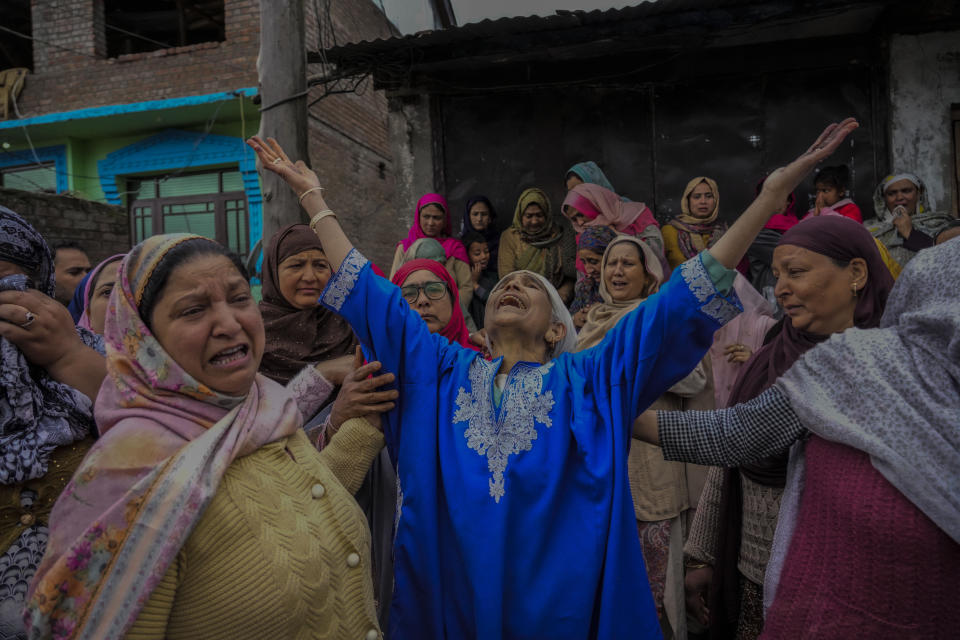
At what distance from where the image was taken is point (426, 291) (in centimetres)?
270

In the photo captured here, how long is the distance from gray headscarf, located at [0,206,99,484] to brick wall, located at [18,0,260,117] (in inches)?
381

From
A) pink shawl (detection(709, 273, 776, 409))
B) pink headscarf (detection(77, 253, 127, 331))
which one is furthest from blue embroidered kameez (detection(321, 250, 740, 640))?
pink shawl (detection(709, 273, 776, 409))

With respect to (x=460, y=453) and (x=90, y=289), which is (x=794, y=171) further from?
(x=90, y=289)

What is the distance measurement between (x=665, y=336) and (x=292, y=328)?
5.10 ft

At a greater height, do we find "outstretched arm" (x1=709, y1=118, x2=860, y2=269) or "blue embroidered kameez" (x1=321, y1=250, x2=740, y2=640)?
"outstretched arm" (x1=709, y1=118, x2=860, y2=269)

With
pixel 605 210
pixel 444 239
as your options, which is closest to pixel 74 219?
pixel 444 239

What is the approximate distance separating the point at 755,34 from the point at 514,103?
239 centimetres

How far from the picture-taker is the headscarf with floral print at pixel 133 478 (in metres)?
1.23

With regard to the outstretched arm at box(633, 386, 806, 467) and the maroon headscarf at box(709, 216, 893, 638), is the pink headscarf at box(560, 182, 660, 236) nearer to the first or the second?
the maroon headscarf at box(709, 216, 893, 638)

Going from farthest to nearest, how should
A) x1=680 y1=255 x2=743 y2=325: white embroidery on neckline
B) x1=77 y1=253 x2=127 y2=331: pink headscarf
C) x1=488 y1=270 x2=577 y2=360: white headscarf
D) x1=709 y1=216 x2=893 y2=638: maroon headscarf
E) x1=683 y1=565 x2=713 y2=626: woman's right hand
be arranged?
x1=77 y1=253 x2=127 y2=331: pink headscarf, x1=683 y1=565 x2=713 y2=626: woman's right hand, x1=488 y1=270 x2=577 y2=360: white headscarf, x1=709 y1=216 x2=893 y2=638: maroon headscarf, x1=680 y1=255 x2=743 y2=325: white embroidery on neckline

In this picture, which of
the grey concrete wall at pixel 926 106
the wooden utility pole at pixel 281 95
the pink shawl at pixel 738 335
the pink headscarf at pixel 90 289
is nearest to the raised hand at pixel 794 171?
the pink shawl at pixel 738 335

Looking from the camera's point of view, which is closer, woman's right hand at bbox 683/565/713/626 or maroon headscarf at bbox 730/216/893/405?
maroon headscarf at bbox 730/216/893/405

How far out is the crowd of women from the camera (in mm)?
1336

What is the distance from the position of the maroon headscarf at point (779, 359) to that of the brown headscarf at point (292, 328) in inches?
63.5
